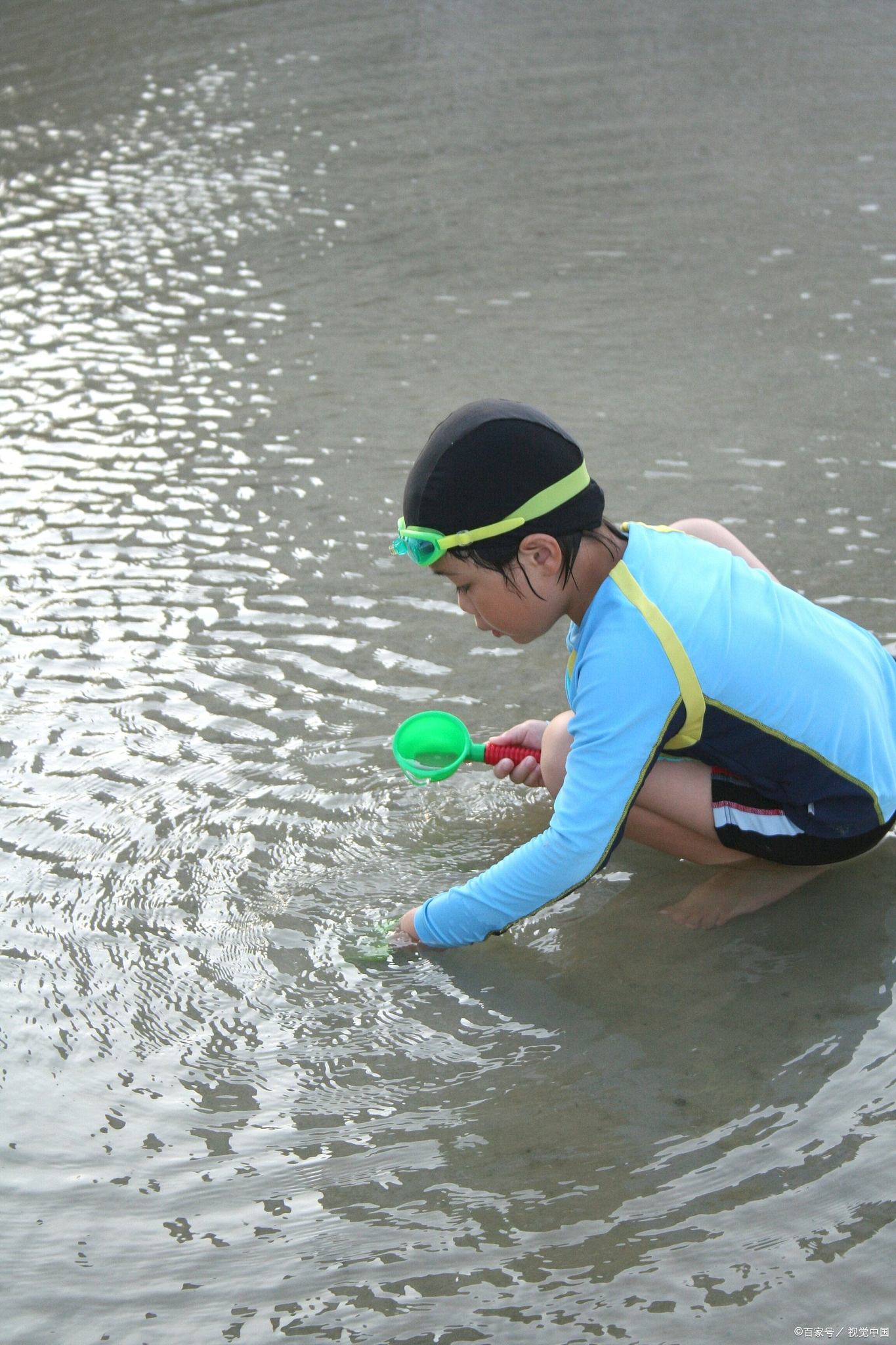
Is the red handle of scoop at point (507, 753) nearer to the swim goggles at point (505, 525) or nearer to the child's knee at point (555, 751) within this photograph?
the child's knee at point (555, 751)

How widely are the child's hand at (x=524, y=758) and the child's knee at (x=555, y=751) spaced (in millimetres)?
80

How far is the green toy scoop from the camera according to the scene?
2.15 metres

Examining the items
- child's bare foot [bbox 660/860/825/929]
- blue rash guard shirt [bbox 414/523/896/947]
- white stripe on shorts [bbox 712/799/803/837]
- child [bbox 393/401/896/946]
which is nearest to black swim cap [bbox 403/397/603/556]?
child [bbox 393/401/896/946]

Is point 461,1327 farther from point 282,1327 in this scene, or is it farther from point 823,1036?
point 823,1036

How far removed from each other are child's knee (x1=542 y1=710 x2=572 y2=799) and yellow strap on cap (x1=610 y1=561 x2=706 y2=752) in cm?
30

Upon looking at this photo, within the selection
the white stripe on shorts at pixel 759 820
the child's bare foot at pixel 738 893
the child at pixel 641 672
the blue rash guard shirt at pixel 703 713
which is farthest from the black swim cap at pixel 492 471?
the child's bare foot at pixel 738 893

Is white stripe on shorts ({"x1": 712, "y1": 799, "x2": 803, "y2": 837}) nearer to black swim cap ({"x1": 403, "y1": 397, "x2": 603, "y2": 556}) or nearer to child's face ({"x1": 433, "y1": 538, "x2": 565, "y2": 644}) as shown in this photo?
child's face ({"x1": 433, "y1": 538, "x2": 565, "y2": 644})

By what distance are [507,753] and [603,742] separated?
0.54 metres

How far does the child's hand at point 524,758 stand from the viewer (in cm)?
213

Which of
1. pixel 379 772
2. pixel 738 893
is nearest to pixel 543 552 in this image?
pixel 738 893

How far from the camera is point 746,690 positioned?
1.69 metres

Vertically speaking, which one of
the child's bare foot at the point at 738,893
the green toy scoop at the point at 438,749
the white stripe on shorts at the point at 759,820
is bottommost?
the child's bare foot at the point at 738,893

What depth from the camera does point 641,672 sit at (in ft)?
5.28

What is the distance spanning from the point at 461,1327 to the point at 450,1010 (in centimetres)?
52
